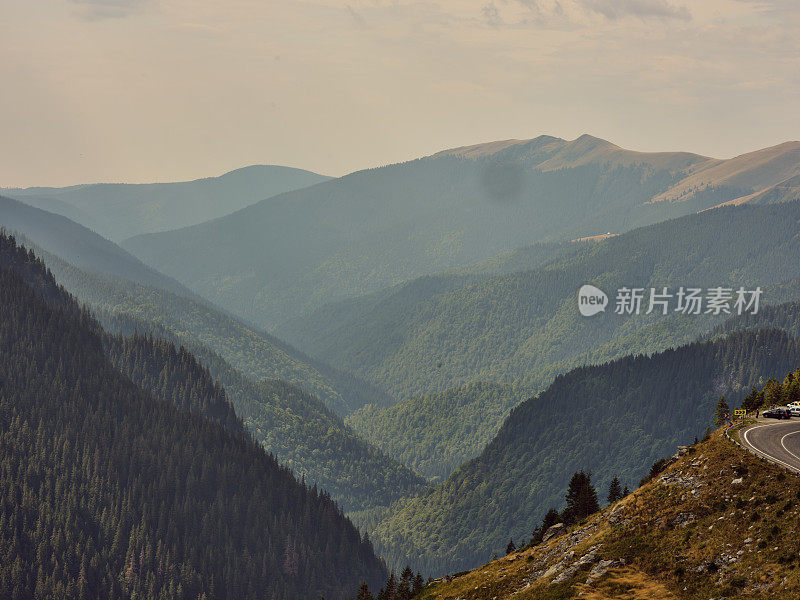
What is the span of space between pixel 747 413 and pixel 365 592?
71.4 metres

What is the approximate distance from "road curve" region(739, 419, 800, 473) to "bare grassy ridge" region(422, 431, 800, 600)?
2.13m

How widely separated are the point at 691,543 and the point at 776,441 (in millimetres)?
21348

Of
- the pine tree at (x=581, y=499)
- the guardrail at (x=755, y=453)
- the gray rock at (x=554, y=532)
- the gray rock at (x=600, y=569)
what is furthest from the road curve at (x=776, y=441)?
the pine tree at (x=581, y=499)

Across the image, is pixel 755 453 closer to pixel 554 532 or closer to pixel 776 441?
pixel 776 441

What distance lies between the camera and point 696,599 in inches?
2635

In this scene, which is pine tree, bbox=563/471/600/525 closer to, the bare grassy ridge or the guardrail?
the bare grassy ridge

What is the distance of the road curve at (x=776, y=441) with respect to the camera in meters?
80.9

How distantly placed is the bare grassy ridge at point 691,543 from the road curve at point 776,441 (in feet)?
6.98

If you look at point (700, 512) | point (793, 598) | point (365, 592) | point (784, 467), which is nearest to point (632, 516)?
point (700, 512)

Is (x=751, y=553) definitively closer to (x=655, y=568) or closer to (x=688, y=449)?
(x=655, y=568)

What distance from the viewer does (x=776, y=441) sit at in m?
88.9

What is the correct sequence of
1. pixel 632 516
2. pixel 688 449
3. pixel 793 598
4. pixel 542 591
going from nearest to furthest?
pixel 793 598
pixel 542 591
pixel 632 516
pixel 688 449

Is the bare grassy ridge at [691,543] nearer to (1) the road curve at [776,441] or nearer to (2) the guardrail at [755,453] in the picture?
(2) the guardrail at [755,453]

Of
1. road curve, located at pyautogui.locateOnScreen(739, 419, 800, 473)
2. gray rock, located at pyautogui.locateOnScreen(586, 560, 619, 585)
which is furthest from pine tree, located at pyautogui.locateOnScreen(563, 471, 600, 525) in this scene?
gray rock, located at pyautogui.locateOnScreen(586, 560, 619, 585)
